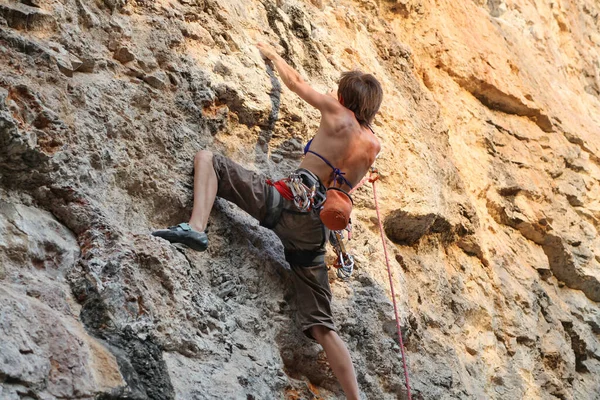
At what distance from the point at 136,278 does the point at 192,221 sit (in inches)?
22.6

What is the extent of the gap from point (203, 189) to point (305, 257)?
0.70m

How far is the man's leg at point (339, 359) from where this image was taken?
3.68m

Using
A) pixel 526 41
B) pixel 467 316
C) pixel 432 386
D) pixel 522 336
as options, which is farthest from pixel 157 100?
pixel 526 41

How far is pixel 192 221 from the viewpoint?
11.6 feet

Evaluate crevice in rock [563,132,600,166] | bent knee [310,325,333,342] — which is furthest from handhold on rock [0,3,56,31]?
crevice in rock [563,132,600,166]

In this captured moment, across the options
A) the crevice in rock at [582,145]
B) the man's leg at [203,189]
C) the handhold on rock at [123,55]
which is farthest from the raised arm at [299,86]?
the crevice in rock at [582,145]

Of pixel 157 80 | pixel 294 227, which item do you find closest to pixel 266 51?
pixel 157 80

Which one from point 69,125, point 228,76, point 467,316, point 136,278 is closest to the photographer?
point 136,278

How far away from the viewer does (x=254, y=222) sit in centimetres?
410

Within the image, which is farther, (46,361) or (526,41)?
(526,41)

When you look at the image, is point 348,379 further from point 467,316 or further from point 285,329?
point 467,316

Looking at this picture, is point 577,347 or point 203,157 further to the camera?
point 577,347

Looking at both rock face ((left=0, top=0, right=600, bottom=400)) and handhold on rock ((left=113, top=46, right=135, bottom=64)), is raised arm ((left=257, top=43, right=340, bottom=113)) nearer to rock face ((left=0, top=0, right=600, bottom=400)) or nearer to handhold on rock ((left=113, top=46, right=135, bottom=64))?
rock face ((left=0, top=0, right=600, bottom=400))

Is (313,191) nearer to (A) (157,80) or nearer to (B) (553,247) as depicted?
(A) (157,80)
